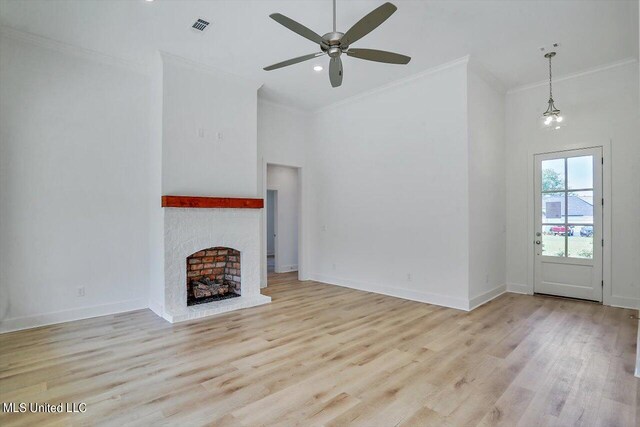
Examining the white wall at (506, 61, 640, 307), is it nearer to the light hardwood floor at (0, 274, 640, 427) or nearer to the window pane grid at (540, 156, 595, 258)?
the window pane grid at (540, 156, 595, 258)

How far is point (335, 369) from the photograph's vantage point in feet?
9.33

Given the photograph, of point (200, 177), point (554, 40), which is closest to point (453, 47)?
point (554, 40)

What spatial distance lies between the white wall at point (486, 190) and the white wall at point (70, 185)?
15.2 ft

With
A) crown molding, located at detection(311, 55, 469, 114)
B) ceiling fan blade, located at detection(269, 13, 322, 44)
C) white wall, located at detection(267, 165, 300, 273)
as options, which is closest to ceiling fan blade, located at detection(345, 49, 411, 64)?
ceiling fan blade, located at detection(269, 13, 322, 44)

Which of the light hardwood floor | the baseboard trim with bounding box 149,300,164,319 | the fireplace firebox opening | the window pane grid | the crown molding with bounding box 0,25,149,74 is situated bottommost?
the light hardwood floor

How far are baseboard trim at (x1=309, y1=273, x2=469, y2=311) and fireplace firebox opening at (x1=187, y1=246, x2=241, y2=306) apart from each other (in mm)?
2068

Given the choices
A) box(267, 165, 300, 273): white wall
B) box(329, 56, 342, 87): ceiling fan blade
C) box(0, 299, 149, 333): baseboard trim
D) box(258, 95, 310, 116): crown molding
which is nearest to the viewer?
box(329, 56, 342, 87): ceiling fan blade

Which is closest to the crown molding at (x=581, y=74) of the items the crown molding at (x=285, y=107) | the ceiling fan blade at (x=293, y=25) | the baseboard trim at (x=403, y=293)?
the baseboard trim at (x=403, y=293)

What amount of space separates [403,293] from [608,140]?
368 centimetres

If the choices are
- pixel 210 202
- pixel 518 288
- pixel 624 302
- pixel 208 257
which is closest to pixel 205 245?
pixel 208 257

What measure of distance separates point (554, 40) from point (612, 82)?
5.01 ft

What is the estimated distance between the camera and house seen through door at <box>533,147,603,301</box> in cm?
488

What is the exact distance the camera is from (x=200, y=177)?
4.64m

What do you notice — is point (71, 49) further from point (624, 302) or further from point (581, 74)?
point (624, 302)
